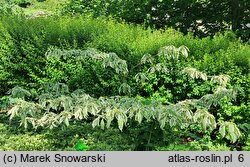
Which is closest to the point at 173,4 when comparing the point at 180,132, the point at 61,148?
the point at 180,132

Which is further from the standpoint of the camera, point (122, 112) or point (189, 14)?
point (189, 14)

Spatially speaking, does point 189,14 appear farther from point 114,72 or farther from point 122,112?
point 122,112

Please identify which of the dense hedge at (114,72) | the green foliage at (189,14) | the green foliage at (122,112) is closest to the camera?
the green foliage at (122,112)

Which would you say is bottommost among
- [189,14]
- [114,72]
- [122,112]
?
[122,112]

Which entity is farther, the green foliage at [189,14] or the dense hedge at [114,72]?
the green foliage at [189,14]

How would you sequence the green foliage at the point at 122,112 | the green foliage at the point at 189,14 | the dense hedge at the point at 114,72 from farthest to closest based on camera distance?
the green foliage at the point at 189,14 → the dense hedge at the point at 114,72 → the green foliage at the point at 122,112

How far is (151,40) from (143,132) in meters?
1.75

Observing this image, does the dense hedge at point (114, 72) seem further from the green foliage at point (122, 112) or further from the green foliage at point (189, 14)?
the green foliage at point (189, 14)

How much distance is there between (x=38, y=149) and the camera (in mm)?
4426

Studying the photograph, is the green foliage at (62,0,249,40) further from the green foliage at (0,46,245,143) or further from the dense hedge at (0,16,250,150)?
the green foliage at (0,46,245,143)

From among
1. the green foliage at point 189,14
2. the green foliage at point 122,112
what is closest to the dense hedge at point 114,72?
the green foliage at point 122,112

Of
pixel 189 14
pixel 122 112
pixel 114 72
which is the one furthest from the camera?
pixel 189 14

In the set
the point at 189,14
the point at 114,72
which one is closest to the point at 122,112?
the point at 114,72

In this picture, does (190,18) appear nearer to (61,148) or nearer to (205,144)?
(205,144)
